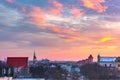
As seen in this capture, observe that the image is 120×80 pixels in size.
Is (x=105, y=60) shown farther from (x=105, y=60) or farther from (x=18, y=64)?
(x=18, y=64)

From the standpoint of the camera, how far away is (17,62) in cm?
8506

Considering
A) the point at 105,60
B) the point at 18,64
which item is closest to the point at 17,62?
the point at 18,64

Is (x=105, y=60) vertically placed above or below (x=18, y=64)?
above

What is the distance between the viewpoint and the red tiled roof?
83.8m

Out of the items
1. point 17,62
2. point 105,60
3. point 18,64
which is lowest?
point 18,64

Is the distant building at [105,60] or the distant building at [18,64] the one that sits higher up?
the distant building at [105,60]

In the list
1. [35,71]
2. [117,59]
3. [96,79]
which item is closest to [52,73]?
[35,71]

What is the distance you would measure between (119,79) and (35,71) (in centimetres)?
1705

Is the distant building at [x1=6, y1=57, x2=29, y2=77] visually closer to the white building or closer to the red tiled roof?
the red tiled roof

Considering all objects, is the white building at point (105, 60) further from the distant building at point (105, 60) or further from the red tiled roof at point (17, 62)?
the red tiled roof at point (17, 62)

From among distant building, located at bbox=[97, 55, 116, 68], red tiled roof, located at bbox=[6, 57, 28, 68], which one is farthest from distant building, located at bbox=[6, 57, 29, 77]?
distant building, located at bbox=[97, 55, 116, 68]

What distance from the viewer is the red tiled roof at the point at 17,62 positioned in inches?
3300

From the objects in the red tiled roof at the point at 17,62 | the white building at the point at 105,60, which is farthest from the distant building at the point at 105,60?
the red tiled roof at the point at 17,62

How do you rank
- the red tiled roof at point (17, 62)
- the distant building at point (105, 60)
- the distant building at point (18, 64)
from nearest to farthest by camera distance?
the distant building at point (18, 64)
the red tiled roof at point (17, 62)
the distant building at point (105, 60)
